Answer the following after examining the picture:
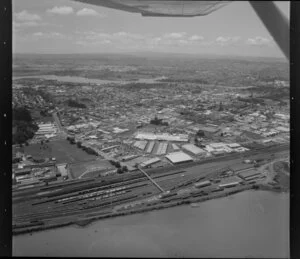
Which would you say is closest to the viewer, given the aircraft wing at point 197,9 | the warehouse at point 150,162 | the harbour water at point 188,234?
the aircraft wing at point 197,9

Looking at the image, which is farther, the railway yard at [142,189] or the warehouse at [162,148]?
the warehouse at [162,148]

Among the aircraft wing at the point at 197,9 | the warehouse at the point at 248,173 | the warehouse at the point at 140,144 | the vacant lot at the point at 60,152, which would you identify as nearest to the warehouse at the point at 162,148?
the warehouse at the point at 140,144

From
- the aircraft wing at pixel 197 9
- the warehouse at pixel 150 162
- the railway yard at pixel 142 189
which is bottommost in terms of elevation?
the railway yard at pixel 142 189

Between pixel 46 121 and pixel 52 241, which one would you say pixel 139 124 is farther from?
pixel 52 241

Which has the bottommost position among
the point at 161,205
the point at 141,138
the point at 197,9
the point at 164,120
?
the point at 161,205

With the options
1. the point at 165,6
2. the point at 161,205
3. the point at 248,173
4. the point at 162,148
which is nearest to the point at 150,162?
the point at 162,148

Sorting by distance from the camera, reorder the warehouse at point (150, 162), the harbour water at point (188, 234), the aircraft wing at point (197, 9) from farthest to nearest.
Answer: the warehouse at point (150, 162) → the harbour water at point (188, 234) → the aircraft wing at point (197, 9)

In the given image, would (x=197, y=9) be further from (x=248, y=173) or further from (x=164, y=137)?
(x=248, y=173)

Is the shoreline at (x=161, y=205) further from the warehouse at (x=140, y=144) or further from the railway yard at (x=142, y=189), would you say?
the warehouse at (x=140, y=144)
